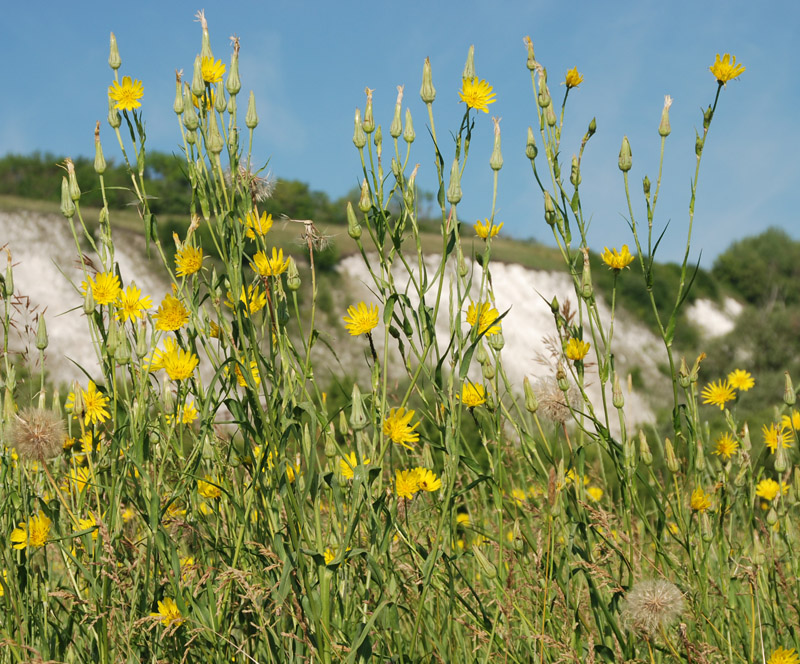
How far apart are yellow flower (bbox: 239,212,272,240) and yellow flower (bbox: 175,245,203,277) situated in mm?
133

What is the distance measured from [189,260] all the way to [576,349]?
953 mm

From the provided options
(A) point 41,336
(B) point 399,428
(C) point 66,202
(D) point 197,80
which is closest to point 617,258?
(B) point 399,428

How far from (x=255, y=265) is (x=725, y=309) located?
138 ft

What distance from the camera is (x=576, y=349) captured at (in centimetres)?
190

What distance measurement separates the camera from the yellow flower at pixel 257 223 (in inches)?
59.1

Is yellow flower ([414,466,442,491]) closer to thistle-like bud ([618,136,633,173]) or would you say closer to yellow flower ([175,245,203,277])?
yellow flower ([175,245,203,277])

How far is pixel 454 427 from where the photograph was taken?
55.0 inches

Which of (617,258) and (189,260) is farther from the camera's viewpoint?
(617,258)

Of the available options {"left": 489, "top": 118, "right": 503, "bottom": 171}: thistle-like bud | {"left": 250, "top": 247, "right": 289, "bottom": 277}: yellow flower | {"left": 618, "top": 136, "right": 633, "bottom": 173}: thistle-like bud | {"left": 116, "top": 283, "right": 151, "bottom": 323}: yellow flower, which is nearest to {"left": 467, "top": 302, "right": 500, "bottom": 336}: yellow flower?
{"left": 489, "top": 118, "right": 503, "bottom": 171}: thistle-like bud

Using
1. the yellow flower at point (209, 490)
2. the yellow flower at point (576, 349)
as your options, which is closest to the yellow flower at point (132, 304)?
the yellow flower at point (209, 490)

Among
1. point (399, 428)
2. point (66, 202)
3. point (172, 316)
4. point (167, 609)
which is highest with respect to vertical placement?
point (66, 202)

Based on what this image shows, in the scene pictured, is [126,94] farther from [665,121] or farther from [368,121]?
[665,121]

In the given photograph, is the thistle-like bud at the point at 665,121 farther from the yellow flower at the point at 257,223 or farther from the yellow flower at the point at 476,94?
the yellow flower at the point at 257,223

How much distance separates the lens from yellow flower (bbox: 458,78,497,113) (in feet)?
5.45
